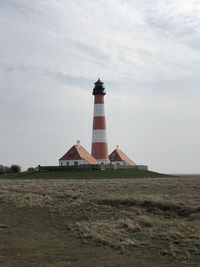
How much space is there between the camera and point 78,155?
8131 centimetres

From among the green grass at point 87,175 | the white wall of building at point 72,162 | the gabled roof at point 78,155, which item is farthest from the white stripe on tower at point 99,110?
the green grass at point 87,175

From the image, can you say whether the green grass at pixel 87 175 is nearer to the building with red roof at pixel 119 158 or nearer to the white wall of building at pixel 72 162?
the white wall of building at pixel 72 162

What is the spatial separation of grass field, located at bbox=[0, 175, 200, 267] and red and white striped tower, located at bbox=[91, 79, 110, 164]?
2017 inches

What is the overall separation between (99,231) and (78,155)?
63.9 meters

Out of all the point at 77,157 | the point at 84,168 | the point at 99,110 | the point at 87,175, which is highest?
the point at 99,110

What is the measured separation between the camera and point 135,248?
49.8 feet

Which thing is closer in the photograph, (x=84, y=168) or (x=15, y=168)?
(x=84, y=168)

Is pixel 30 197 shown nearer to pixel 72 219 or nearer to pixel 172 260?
pixel 72 219

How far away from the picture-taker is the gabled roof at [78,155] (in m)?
80.1

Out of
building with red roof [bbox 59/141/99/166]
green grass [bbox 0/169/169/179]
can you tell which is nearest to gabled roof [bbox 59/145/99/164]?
building with red roof [bbox 59/141/99/166]

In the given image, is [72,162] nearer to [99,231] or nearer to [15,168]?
[15,168]

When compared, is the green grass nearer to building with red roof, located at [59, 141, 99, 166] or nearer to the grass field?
building with red roof, located at [59, 141, 99, 166]

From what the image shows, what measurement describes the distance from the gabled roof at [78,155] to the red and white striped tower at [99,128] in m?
0.93

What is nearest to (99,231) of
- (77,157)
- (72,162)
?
(77,157)
